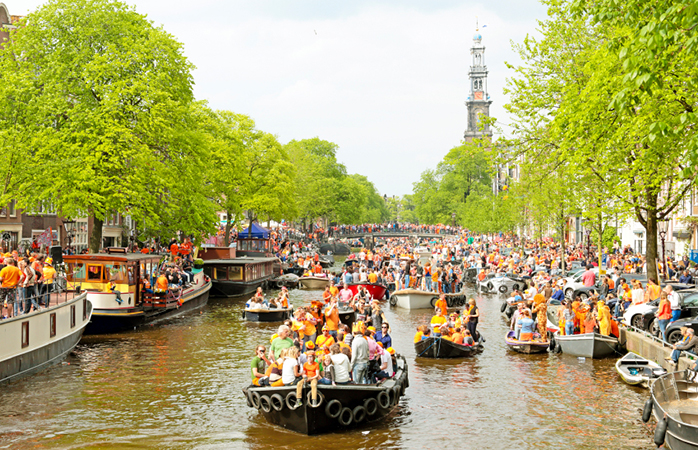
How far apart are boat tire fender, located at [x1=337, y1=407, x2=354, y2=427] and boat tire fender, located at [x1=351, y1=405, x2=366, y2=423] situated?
86mm

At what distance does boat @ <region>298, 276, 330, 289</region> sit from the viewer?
52156 millimetres

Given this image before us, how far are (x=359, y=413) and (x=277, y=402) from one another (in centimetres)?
186

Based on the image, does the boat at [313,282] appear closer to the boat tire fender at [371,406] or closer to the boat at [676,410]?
the boat tire fender at [371,406]

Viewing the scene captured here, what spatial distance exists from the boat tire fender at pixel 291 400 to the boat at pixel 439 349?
980 centimetres

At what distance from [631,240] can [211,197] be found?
35.6 meters

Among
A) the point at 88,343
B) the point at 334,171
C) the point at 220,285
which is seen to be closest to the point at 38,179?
the point at 88,343

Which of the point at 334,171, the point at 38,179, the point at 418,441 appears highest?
the point at 334,171

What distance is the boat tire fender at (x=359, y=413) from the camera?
1570cm

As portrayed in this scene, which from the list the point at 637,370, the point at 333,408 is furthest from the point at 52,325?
the point at 637,370

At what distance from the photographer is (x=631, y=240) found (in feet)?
198

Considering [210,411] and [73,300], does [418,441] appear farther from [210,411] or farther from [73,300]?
[73,300]

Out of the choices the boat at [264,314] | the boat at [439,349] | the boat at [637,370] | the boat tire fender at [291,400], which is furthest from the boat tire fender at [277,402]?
the boat at [264,314]

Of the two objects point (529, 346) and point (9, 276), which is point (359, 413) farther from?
point (529, 346)

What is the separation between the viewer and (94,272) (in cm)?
2870
